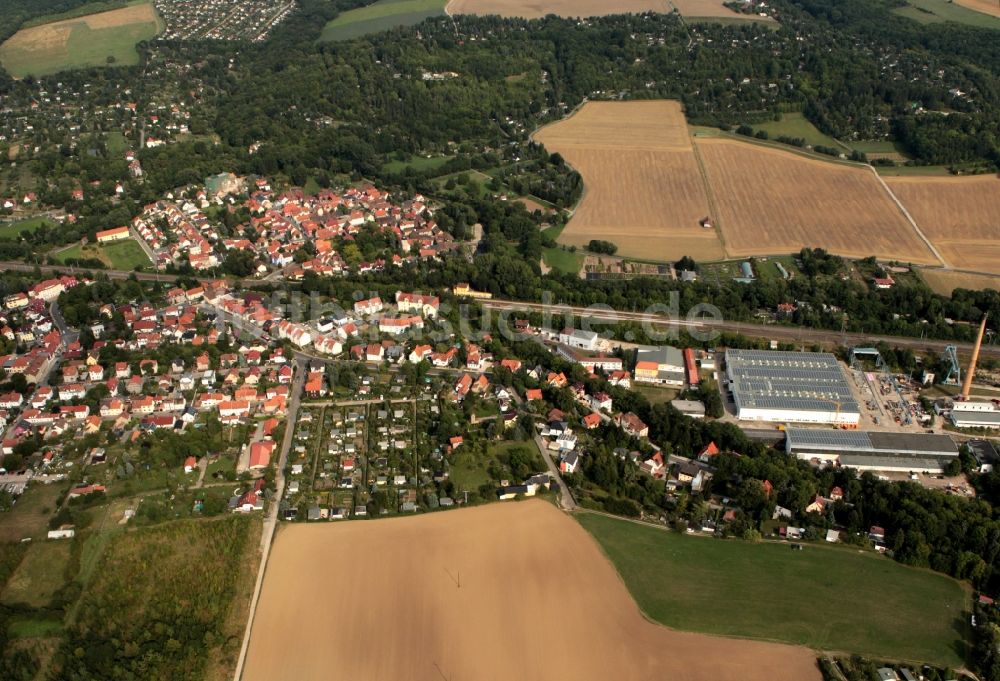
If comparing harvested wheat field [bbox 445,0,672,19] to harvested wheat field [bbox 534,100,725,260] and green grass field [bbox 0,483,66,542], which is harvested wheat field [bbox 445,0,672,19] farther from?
green grass field [bbox 0,483,66,542]

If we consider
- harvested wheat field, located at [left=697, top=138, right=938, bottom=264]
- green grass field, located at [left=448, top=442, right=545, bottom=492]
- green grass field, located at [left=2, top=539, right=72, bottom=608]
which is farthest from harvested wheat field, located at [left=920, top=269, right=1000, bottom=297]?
green grass field, located at [left=2, top=539, right=72, bottom=608]

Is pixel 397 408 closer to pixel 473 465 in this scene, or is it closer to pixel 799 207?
pixel 473 465

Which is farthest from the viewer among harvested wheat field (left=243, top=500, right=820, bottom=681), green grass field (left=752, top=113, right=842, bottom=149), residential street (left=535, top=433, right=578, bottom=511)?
green grass field (left=752, top=113, right=842, bottom=149)

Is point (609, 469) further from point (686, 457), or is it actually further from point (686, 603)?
point (686, 603)

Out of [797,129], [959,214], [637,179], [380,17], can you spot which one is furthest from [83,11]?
[959,214]

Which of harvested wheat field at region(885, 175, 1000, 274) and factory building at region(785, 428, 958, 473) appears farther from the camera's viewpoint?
harvested wheat field at region(885, 175, 1000, 274)

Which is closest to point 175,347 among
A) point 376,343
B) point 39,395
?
point 39,395

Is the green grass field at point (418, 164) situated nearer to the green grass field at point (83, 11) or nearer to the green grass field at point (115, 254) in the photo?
the green grass field at point (115, 254)
